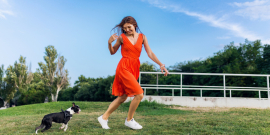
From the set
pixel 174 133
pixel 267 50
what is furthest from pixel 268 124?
pixel 267 50

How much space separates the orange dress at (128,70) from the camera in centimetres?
334

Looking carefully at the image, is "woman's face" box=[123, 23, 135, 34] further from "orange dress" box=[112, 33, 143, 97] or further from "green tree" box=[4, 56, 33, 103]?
"green tree" box=[4, 56, 33, 103]

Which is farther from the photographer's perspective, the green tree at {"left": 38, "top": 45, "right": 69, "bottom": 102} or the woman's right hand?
the green tree at {"left": 38, "top": 45, "right": 69, "bottom": 102}

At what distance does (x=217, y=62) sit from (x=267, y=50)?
5501mm

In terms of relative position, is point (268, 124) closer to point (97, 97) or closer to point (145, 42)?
point (145, 42)

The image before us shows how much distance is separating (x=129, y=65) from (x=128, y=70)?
0.09 metres

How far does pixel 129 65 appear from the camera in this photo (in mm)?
3432

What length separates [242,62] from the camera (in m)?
22.6

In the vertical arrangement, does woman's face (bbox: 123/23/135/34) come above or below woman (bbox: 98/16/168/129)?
above

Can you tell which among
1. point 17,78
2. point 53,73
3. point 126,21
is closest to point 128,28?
point 126,21

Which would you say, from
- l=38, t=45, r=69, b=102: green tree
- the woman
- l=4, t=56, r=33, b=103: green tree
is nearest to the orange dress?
the woman

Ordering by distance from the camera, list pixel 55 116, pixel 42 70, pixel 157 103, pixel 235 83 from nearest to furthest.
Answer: pixel 55 116 < pixel 157 103 < pixel 235 83 < pixel 42 70

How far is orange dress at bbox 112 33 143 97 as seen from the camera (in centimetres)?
334

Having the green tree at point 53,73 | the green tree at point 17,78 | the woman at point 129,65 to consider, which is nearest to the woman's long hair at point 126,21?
the woman at point 129,65
